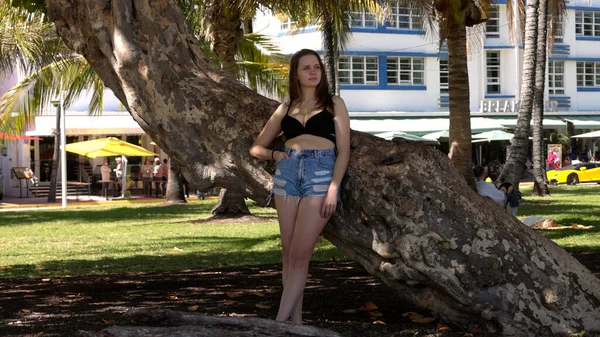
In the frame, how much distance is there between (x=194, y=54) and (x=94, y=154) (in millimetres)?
28569

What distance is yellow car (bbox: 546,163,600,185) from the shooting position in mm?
39312

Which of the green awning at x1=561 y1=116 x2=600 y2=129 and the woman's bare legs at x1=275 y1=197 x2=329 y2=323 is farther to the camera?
the green awning at x1=561 y1=116 x2=600 y2=129

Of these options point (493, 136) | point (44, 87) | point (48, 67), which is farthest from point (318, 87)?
point (493, 136)

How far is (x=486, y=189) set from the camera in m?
12.5

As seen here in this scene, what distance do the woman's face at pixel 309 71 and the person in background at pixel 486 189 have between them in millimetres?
6633

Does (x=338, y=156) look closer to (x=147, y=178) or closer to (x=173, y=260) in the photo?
(x=173, y=260)

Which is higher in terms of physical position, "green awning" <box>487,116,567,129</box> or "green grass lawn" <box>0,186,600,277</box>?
"green awning" <box>487,116,567,129</box>

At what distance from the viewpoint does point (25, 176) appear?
118 feet

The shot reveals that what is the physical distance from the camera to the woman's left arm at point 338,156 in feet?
19.1

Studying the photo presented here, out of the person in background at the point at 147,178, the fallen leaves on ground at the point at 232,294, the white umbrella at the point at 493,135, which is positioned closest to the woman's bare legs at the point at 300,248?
the fallen leaves on ground at the point at 232,294

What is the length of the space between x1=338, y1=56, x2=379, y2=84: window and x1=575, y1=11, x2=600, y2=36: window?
40.8 feet

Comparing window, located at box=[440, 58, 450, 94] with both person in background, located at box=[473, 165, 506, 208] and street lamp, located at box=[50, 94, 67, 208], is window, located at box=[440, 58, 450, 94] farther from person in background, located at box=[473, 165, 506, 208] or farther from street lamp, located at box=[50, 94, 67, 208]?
person in background, located at box=[473, 165, 506, 208]

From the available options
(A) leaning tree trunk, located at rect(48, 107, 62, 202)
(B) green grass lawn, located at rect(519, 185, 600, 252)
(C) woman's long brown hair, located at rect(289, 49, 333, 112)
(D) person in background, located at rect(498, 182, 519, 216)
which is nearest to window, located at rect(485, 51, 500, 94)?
(B) green grass lawn, located at rect(519, 185, 600, 252)

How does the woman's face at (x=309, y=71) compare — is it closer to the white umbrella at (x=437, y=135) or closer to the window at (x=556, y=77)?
the white umbrella at (x=437, y=135)
